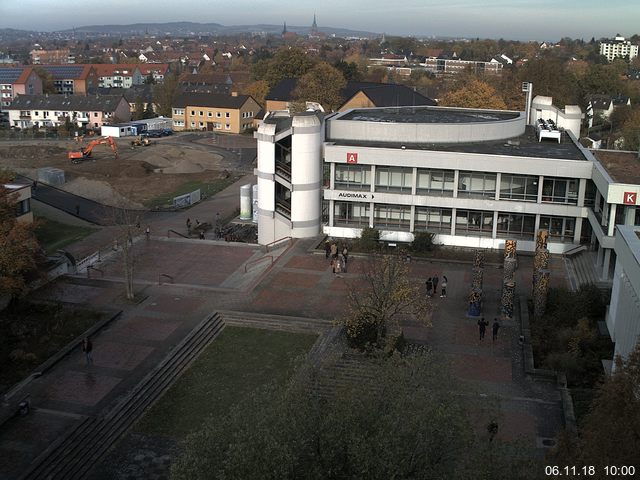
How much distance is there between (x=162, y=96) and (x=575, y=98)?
223ft

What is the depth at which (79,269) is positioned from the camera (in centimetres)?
3953

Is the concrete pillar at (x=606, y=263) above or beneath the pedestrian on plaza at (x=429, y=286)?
above

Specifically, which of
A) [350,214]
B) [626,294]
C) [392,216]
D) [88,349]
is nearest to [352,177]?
[350,214]

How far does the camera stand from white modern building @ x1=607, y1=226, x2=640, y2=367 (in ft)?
74.7

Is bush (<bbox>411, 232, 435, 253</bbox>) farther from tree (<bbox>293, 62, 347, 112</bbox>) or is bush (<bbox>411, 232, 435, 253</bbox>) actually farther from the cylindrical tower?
tree (<bbox>293, 62, 347, 112</bbox>)

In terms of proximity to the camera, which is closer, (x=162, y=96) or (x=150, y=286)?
(x=150, y=286)

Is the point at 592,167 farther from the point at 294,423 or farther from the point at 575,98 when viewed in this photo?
the point at 575,98

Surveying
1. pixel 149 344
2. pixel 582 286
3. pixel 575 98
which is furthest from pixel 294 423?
pixel 575 98

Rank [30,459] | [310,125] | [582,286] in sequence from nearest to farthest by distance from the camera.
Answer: [30,459] → [582,286] → [310,125]

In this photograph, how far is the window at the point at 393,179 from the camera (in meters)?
45.1

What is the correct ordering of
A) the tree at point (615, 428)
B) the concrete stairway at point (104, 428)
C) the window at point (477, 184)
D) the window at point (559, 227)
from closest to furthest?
1. the tree at point (615, 428)
2. the concrete stairway at point (104, 428)
3. the window at point (559, 227)
4. the window at point (477, 184)

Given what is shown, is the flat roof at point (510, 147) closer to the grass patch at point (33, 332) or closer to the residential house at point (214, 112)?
the grass patch at point (33, 332)

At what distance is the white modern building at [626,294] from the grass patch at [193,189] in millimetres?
41199

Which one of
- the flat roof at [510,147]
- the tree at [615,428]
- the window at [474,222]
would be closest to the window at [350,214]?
the flat roof at [510,147]
